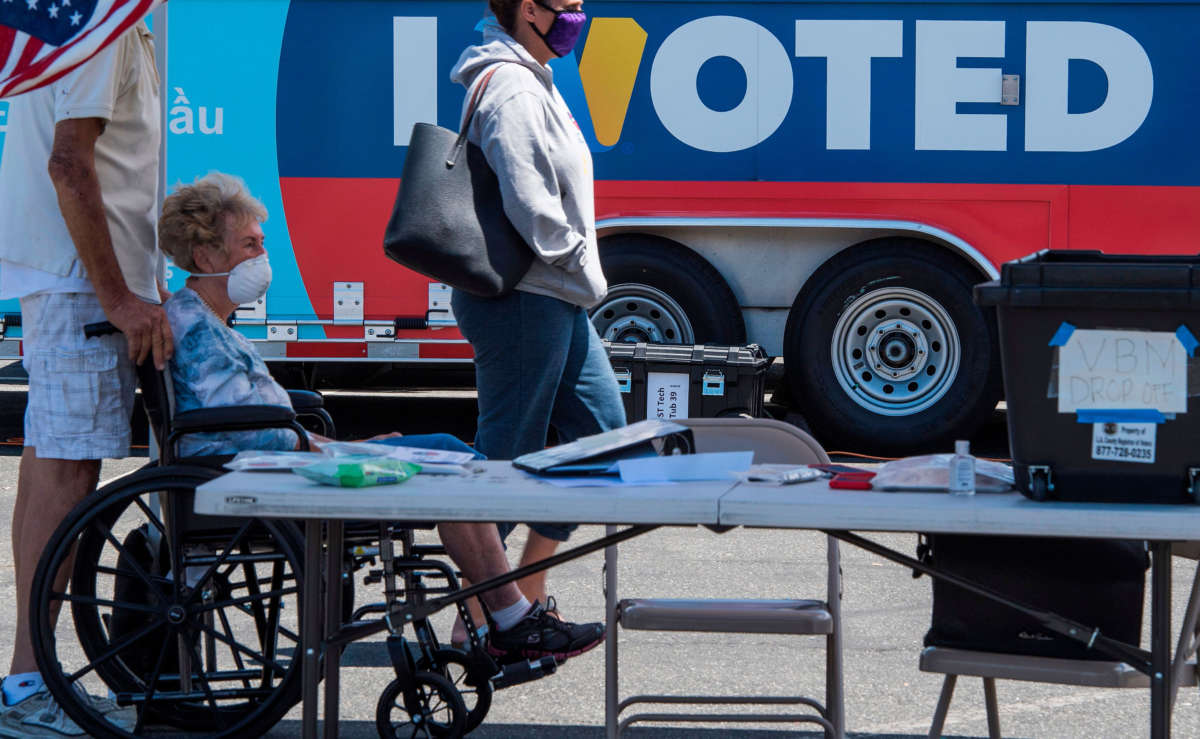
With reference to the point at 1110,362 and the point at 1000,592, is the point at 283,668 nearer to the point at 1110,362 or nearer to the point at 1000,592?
the point at 1000,592

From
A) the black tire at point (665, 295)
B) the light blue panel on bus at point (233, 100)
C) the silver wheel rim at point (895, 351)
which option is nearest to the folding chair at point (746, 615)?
the black tire at point (665, 295)

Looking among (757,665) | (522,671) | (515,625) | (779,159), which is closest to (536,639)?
(515,625)

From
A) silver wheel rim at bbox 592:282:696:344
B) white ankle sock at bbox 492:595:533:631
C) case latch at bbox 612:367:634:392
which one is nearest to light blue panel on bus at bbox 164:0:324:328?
silver wheel rim at bbox 592:282:696:344

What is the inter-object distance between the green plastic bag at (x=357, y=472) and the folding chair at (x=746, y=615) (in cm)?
66

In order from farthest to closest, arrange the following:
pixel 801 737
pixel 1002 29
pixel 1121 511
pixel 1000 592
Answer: pixel 1002 29 → pixel 801 737 → pixel 1000 592 → pixel 1121 511

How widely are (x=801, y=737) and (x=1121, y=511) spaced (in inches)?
55.4

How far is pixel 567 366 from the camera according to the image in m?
3.94

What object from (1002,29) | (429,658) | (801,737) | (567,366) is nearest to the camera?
(429,658)

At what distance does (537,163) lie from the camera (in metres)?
3.74

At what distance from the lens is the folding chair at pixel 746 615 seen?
3.12m

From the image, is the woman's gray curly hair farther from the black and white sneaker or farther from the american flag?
the black and white sneaker

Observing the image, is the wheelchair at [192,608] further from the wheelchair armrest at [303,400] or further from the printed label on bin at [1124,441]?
the printed label on bin at [1124,441]

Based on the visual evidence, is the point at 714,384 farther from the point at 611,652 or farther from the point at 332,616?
the point at 332,616

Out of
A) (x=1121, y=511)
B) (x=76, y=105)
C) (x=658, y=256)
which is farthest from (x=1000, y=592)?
(x=658, y=256)
